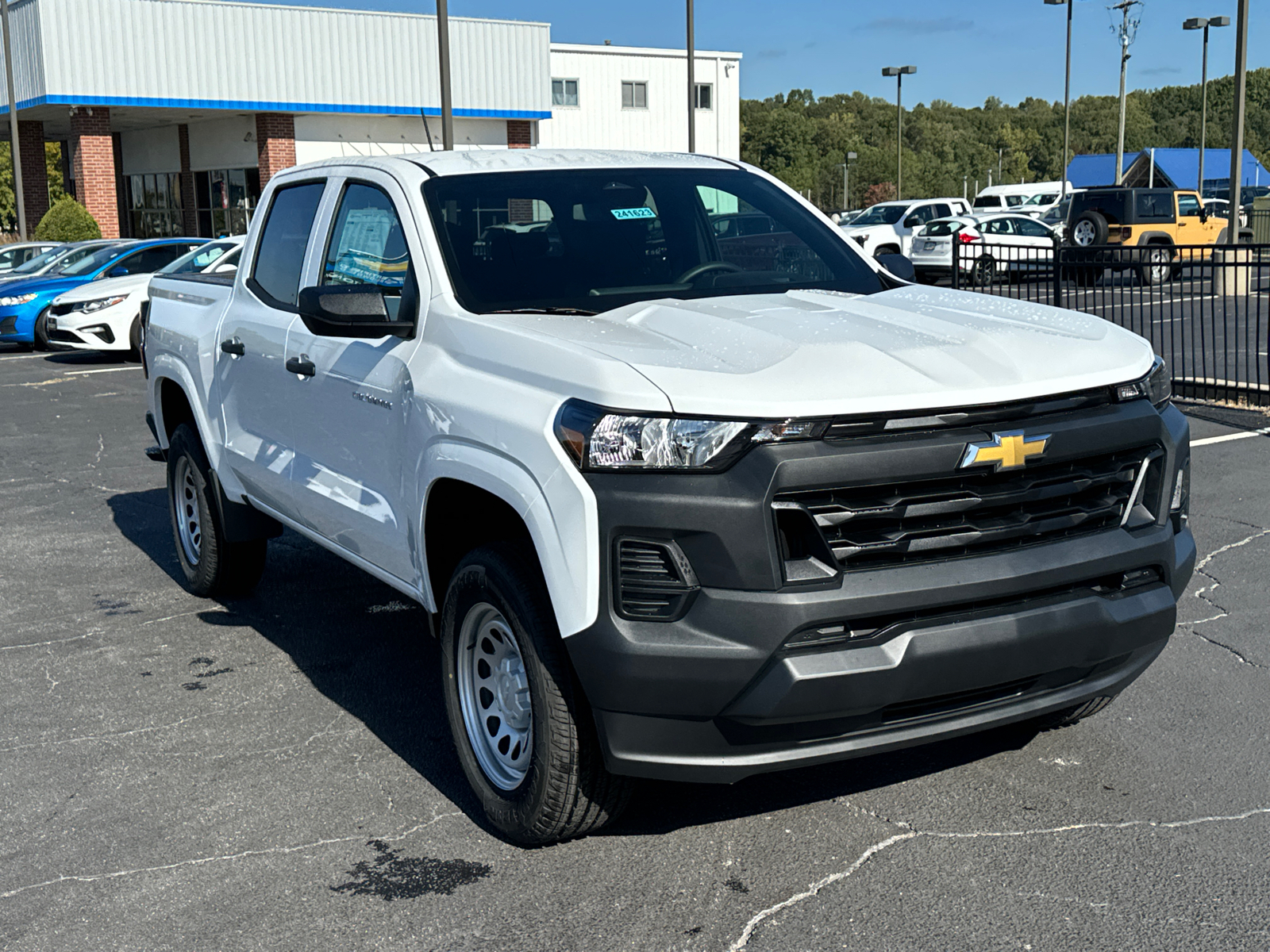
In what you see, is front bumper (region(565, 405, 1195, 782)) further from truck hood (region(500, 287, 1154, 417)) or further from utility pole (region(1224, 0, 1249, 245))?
utility pole (region(1224, 0, 1249, 245))

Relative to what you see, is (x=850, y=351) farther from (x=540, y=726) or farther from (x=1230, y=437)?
(x=1230, y=437)

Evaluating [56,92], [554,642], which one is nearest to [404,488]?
[554,642]

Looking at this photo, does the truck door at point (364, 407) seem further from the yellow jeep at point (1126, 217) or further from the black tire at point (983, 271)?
the yellow jeep at point (1126, 217)

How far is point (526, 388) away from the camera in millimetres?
3631

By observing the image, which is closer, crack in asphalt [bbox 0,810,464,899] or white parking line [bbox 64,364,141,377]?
crack in asphalt [bbox 0,810,464,899]

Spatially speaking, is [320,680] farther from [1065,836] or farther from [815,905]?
[1065,836]

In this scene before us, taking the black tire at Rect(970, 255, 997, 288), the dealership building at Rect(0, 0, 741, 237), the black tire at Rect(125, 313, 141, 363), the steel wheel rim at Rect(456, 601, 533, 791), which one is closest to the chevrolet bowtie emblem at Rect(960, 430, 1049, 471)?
the steel wheel rim at Rect(456, 601, 533, 791)

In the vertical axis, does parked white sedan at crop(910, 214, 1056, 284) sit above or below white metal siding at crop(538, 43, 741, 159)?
below

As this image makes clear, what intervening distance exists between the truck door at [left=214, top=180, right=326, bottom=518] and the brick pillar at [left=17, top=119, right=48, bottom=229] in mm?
36625

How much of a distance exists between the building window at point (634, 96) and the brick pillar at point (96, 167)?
2015 cm

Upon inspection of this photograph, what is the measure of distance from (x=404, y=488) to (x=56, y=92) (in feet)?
118

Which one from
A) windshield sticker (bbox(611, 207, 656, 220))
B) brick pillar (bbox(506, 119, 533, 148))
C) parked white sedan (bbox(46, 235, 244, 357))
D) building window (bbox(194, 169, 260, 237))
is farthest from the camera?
brick pillar (bbox(506, 119, 533, 148))

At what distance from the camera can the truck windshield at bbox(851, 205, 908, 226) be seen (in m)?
33.0

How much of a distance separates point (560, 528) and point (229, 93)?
37538mm
